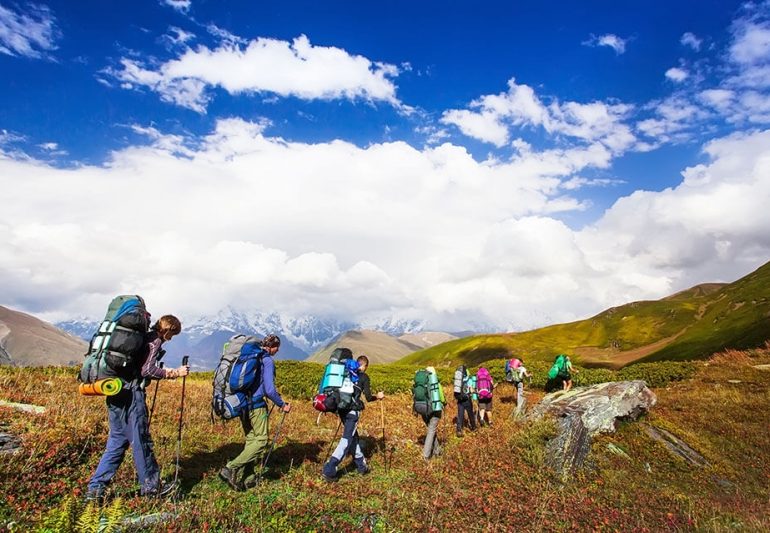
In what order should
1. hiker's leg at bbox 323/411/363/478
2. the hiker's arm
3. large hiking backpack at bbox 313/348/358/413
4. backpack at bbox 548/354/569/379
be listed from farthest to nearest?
backpack at bbox 548/354/569/379, large hiking backpack at bbox 313/348/358/413, hiker's leg at bbox 323/411/363/478, the hiker's arm

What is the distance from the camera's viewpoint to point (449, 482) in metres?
11.0

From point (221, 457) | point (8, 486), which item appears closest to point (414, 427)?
point (221, 457)

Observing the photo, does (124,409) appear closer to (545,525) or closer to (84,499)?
(84,499)

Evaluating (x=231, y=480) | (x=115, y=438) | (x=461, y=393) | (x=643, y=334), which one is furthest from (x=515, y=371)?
(x=643, y=334)

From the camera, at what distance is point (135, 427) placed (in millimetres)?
7535

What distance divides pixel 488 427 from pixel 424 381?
18.9 ft

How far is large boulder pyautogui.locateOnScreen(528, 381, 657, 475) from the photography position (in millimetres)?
13077

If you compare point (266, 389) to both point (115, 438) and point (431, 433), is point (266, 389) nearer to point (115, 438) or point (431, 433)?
point (115, 438)

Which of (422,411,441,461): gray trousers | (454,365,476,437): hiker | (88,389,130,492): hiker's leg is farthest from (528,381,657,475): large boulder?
(88,389,130,492): hiker's leg

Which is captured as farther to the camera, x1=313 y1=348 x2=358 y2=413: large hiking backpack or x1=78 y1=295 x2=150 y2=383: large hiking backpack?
x1=313 y1=348 x2=358 y2=413: large hiking backpack

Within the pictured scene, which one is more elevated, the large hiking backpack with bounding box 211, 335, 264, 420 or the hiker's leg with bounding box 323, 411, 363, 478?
the large hiking backpack with bounding box 211, 335, 264, 420

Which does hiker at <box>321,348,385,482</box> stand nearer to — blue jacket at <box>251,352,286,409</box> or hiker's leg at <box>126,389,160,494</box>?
blue jacket at <box>251,352,286,409</box>

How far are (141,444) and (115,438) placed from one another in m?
0.44

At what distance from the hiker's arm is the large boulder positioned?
27.9 ft
